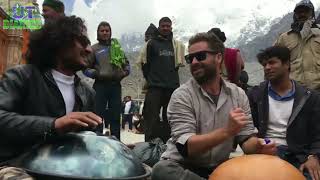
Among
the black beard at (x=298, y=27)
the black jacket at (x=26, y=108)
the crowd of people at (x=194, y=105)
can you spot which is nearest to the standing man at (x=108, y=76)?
the crowd of people at (x=194, y=105)

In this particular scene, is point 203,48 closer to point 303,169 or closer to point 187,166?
point 187,166

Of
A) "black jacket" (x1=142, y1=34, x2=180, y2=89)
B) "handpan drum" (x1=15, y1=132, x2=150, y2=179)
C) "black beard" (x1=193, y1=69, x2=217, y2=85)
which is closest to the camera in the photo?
"handpan drum" (x1=15, y1=132, x2=150, y2=179)

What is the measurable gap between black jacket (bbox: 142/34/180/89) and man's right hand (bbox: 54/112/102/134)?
4208 mm

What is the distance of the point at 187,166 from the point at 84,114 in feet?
4.02

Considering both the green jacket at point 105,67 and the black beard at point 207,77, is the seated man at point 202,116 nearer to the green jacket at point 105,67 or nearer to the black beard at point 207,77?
the black beard at point 207,77

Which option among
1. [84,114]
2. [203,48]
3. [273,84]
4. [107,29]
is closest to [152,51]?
[107,29]

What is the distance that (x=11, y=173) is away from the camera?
274 centimetres

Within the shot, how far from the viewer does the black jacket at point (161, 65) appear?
23.4 feet

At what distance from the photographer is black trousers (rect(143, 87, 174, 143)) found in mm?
6938

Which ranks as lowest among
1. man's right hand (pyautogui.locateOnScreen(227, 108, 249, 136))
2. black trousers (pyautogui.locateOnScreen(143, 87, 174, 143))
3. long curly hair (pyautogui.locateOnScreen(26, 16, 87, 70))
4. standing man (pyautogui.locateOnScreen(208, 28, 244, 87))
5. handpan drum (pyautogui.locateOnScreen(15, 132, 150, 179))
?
black trousers (pyautogui.locateOnScreen(143, 87, 174, 143))

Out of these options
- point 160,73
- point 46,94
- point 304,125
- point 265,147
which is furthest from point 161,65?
point 46,94

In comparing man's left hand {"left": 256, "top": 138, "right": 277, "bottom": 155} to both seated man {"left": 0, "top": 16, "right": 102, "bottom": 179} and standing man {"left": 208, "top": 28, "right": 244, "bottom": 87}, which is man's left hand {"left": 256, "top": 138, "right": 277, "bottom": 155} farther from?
standing man {"left": 208, "top": 28, "right": 244, "bottom": 87}

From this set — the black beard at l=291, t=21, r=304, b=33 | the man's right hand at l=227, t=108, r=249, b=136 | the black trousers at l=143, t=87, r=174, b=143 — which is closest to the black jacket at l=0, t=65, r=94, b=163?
the man's right hand at l=227, t=108, r=249, b=136

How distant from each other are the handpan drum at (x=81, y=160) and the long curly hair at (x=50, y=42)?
1.83 feet
